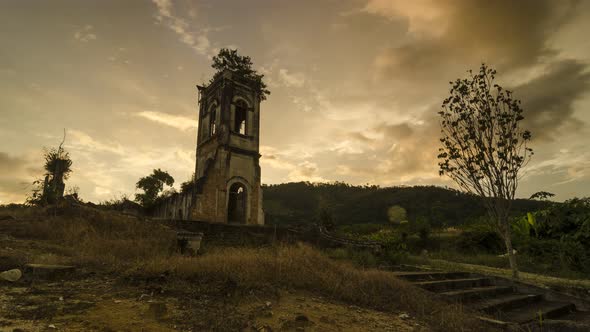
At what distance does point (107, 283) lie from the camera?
15.0ft

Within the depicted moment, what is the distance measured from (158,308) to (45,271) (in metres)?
2.21

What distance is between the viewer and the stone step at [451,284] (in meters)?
6.54

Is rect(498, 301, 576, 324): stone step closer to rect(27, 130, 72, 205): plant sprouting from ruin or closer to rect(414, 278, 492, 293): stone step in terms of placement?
rect(414, 278, 492, 293): stone step

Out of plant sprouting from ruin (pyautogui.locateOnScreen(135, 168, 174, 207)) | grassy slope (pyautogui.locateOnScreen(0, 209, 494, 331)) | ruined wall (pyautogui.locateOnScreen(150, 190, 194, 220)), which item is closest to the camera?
grassy slope (pyautogui.locateOnScreen(0, 209, 494, 331))

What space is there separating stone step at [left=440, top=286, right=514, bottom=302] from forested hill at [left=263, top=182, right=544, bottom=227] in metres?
26.1

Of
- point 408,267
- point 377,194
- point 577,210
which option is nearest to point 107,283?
point 408,267

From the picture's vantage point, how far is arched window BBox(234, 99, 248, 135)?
19.6m

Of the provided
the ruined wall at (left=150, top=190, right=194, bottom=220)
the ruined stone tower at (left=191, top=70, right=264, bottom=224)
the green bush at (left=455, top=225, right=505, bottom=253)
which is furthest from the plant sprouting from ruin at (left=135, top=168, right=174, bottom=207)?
the green bush at (left=455, top=225, right=505, bottom=253)

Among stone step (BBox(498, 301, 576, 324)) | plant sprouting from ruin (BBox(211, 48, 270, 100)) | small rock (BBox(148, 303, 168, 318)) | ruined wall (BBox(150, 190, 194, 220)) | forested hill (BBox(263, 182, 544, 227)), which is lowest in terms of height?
stone step (BBox(498, 301, 576, 324))

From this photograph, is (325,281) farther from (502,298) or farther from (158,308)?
(502,298)

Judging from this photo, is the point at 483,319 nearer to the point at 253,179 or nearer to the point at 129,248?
the point at 129,248

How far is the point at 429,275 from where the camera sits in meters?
7.66

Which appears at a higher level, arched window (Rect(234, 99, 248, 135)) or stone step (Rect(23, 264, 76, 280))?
arched window (Rect(234, 99, 248, 135))

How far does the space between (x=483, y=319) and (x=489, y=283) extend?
3645 millimetres
